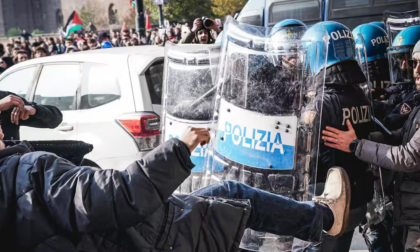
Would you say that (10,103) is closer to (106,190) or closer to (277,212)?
(106,190)

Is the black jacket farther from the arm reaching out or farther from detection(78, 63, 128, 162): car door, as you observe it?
the arm reaching out

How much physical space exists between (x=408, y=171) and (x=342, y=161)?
42 centimetres

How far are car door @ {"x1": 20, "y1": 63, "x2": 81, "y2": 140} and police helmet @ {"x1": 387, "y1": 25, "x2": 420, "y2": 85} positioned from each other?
2963mm

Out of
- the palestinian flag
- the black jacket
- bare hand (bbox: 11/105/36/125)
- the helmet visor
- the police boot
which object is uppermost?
the palestinian flag

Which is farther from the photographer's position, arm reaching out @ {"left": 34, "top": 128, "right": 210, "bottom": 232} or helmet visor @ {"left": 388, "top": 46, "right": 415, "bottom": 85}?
helmet visor @ {"left": 388, "top": 46, "right": 415, "bottom": 85}

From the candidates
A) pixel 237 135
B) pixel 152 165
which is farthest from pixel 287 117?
pixel 152 165

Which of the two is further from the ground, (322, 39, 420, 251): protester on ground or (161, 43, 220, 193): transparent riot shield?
(161, 43, 220, 193): transparent riot shield

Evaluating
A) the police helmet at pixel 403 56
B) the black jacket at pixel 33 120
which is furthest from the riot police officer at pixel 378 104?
the black jacket at pixel 33 120

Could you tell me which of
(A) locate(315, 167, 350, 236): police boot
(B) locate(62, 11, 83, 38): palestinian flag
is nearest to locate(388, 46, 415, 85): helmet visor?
(A) locate(315, 167, 350, 236): police boot

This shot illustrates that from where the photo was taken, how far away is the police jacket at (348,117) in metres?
2.97

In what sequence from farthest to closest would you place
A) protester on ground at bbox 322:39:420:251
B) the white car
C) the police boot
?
the white car
the police boot
protester on ground at bbox 322:39:420:251

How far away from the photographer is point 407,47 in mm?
4418

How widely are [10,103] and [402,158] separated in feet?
8.28

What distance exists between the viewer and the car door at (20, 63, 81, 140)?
4.96m
